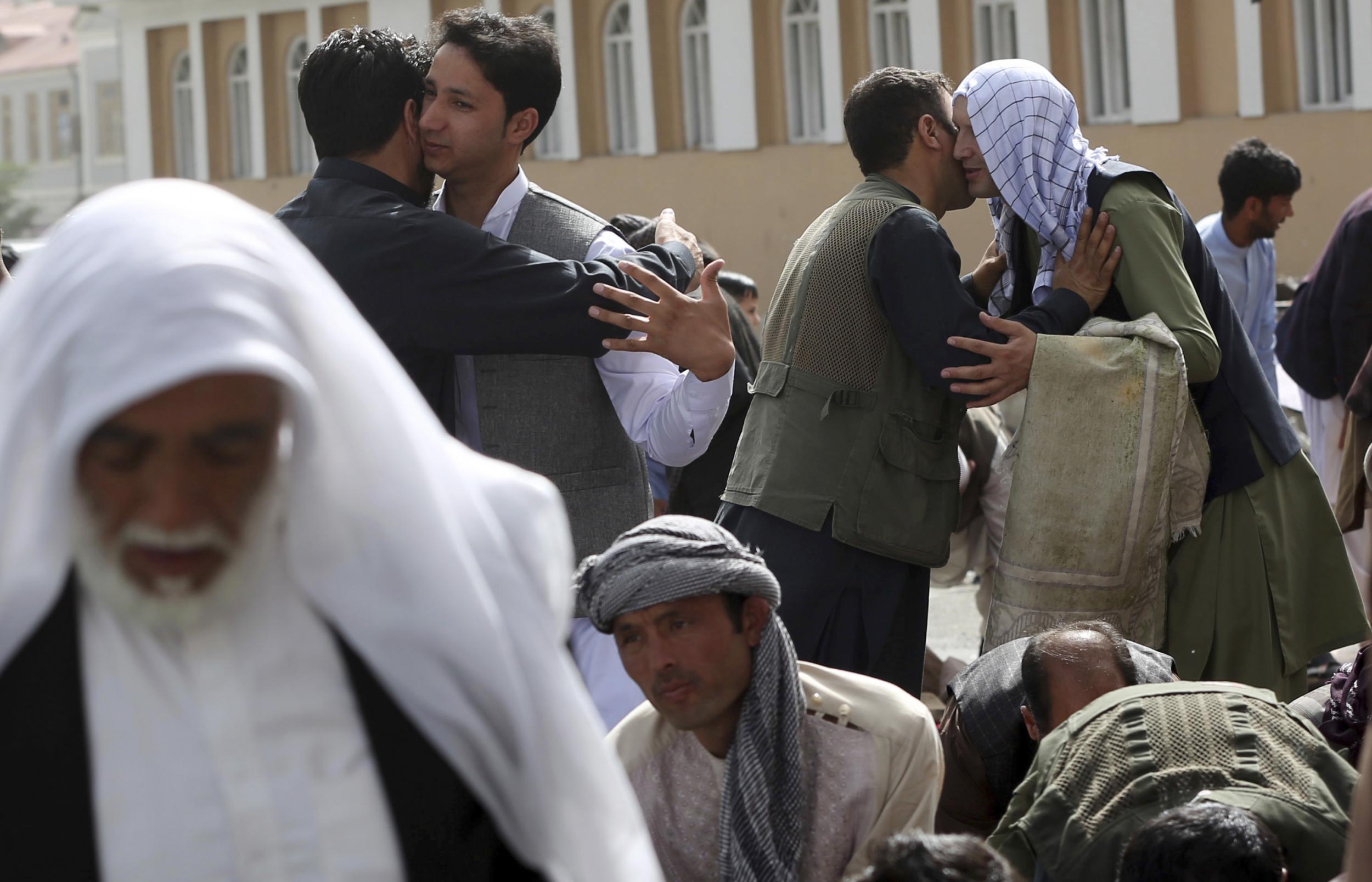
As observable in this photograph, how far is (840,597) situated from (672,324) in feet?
3.11

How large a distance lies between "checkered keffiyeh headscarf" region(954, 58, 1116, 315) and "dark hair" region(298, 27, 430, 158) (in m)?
1.22

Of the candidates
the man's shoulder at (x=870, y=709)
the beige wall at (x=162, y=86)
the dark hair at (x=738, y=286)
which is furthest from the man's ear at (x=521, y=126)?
the beige wall at (x=162, y=86)

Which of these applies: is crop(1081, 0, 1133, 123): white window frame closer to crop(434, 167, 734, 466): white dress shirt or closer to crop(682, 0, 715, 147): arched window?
crop(682, 0, 715, 147): arched window

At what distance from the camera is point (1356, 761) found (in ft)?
12.0

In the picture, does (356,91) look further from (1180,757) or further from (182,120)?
(182,120)

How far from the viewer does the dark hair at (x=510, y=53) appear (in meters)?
3.54

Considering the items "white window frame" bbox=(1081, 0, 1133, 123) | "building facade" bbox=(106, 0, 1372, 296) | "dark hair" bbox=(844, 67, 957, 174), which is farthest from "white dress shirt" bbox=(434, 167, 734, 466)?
"white window frame" bbox=(1081, 0, 1133, 123)

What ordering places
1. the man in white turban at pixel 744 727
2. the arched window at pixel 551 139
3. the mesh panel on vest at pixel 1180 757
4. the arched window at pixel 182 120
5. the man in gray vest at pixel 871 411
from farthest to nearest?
the arched window at pixel 182 120
the arched window at pixel 551 139
the man in gray vest at pixel 871 411
the man in white turban at pixel 744 727
the mesh panel on vest at pixel 1180 757

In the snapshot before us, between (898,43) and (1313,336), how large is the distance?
1696cm

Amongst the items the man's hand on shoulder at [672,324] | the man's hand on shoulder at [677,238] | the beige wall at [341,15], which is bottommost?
the man's hand on shoulder at [672,324]

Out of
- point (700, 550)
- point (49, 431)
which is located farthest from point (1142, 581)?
point (49, 431)

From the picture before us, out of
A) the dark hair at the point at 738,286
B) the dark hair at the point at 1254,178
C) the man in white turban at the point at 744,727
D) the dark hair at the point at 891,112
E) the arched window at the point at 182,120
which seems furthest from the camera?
the arched window at the point at 182,120

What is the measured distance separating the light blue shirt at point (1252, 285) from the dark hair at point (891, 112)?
408cm

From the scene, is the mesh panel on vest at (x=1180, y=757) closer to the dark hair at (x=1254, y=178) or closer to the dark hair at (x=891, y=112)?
the dark hair at (x=891, y=112)
